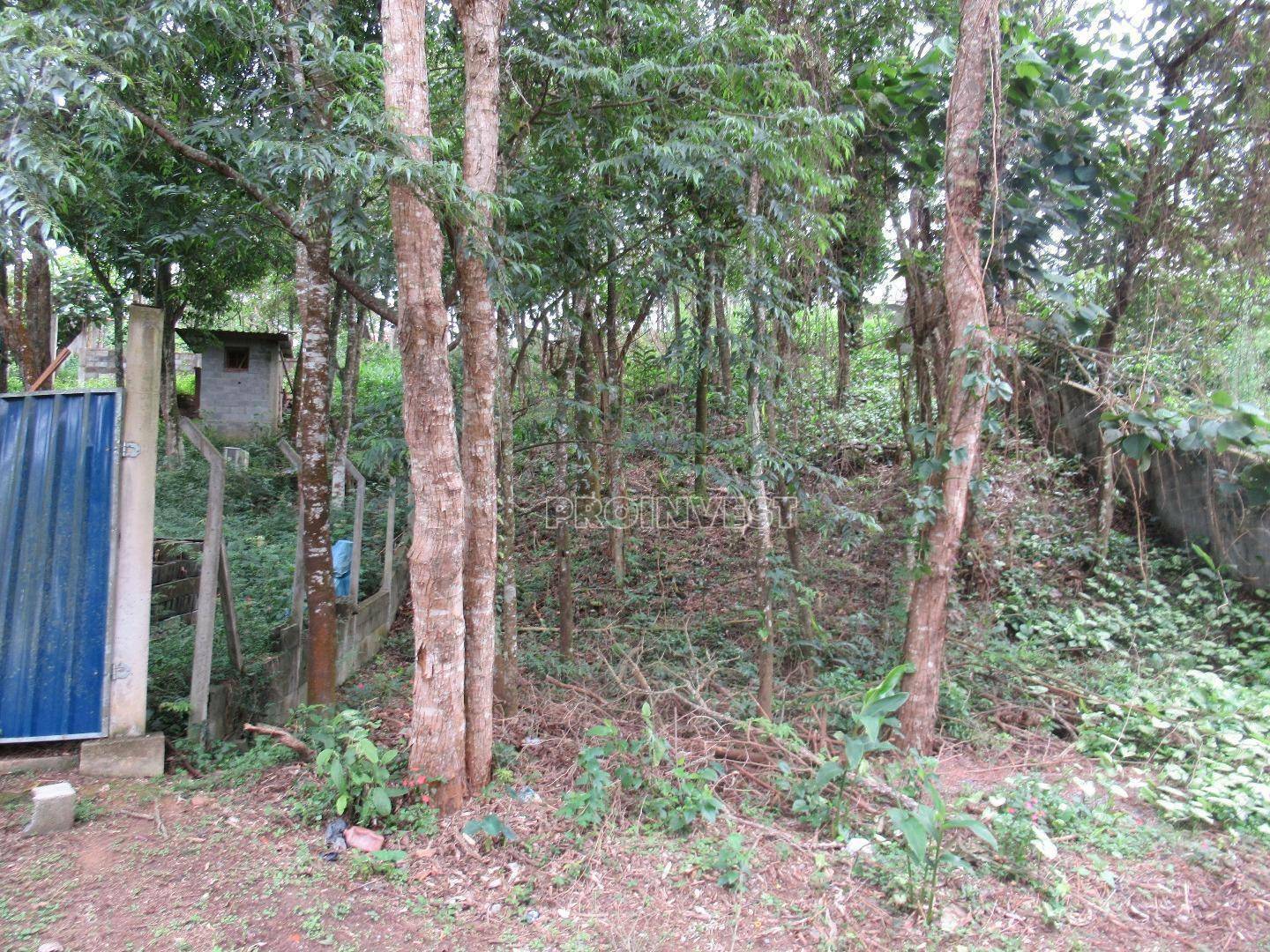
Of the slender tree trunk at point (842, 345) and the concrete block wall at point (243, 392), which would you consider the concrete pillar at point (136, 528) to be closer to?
the slender tree trunk at point (842, 345)

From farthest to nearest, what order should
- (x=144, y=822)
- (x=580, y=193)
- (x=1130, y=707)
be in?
(x=580, y=193) < (x=1130, y=707) < (x=144, y=822)

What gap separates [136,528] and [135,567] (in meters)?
0.21

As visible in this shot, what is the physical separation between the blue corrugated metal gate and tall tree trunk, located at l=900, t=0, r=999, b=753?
5010mm

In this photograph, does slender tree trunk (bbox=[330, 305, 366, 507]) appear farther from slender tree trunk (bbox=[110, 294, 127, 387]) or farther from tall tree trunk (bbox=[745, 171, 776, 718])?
tall tree trunk (bbox=[745, 171, 776, 718])

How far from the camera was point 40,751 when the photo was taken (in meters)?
3.88

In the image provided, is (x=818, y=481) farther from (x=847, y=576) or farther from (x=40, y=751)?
(x=40, y=751)

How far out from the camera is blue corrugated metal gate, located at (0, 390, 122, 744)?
3.84 metres

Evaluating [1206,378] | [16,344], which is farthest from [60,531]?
[1206,378]

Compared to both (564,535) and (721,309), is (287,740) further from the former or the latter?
(721,309)

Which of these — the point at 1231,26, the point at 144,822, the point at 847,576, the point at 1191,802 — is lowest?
the point at 1191,802

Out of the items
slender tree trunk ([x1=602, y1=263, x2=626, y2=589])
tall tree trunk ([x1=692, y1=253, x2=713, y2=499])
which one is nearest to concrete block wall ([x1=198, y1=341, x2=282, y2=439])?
slender tree trunk ([x1=602, y1=263, x2=626, y2=589])

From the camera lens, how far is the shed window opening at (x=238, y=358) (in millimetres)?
15859

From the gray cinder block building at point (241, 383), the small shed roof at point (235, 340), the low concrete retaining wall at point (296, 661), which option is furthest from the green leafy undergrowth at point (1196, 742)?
the gray cinder block building at point (241, 383)

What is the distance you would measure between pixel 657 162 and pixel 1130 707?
17.6 feet
